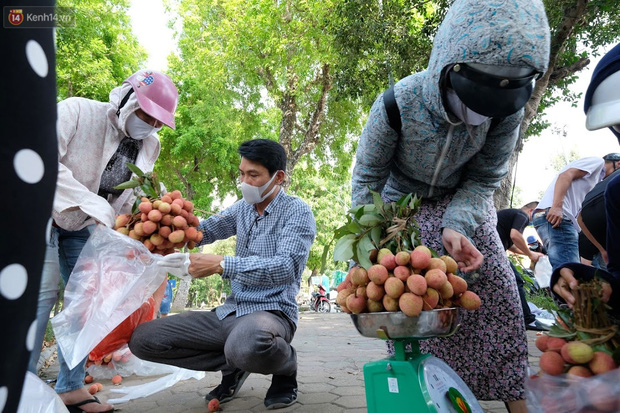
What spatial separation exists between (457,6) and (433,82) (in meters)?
0.30

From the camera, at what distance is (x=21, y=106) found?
48cm

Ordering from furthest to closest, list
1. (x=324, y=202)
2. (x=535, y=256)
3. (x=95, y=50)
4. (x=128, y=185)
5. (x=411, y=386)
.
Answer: (x=324, y=202), (x=95, y=50), (x=535, y=256), (x=128, y=185), (x=411, y=386)

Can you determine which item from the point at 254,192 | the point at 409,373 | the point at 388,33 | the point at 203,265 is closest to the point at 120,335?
the point at 203,265

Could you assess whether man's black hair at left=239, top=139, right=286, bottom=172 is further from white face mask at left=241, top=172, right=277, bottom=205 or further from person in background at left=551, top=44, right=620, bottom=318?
person in background at left=551, top=44, right=620, bottom=318

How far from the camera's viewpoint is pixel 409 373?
1.51 meters

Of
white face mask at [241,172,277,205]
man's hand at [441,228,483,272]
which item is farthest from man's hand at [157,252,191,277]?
man's hand at [441,228,483,272]

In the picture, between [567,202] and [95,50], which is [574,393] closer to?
[567,202]

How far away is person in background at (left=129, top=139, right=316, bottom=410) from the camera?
2.44 metres

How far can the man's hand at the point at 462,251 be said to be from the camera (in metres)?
1.88

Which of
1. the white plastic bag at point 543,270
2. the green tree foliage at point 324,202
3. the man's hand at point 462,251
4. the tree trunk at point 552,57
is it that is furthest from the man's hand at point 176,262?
the green tree foliage at point 324,202

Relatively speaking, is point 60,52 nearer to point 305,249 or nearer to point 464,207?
point 305,249

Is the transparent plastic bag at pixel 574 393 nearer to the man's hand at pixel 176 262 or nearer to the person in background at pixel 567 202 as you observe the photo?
the man's hand at pixel 176 262

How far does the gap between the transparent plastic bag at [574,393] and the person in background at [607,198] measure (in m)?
0.33

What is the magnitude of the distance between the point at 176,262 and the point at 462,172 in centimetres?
151
